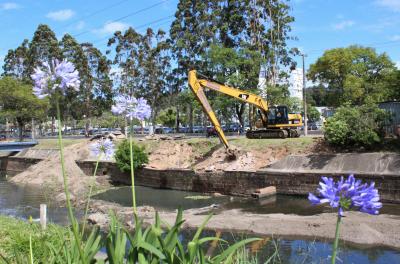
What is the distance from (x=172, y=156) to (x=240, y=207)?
46.1ft

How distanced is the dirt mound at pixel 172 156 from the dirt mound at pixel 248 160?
3814 millimetres

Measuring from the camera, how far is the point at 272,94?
41250 millimetres

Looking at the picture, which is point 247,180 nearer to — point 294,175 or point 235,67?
point 294,175

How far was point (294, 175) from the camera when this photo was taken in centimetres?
2534

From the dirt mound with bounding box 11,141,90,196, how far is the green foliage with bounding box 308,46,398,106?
85.9 feet

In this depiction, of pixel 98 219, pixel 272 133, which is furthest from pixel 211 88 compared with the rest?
pixel 98 219

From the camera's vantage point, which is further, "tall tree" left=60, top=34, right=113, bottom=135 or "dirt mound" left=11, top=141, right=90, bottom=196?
"tall tree" left=60, top=34, right=113, bottom=135

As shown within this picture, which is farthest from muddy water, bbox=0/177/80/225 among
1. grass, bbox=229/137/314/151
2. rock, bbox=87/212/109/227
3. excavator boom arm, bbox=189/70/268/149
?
grass, bbox=229/137/314/151

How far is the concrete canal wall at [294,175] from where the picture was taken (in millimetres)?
22406

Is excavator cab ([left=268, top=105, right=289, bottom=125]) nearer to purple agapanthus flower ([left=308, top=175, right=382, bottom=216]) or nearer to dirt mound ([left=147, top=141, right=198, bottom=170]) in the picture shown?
dirt mound ([left=147, top=141, right=198, bottom=170])

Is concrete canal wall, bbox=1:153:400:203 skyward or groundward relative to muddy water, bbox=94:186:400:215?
skyward

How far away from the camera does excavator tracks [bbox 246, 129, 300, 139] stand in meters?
32.9

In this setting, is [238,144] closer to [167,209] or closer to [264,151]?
[264,151]

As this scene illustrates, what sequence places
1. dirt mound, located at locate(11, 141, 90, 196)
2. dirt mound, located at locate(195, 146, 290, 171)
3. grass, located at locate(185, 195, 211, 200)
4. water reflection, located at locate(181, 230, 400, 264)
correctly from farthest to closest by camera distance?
1. dirt mound, located at locate(11, 141, 90, 196)
2. dirt mound, located at locate(195, 146, 290, 171)
3. grass, located at locate(185, 195, 211, 200)
4. water reflection, located at locate(181, 230, 400, 264)
